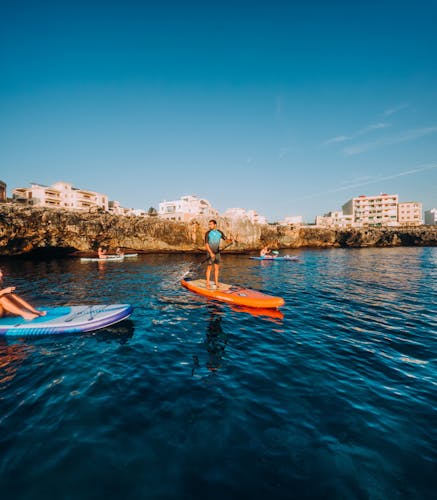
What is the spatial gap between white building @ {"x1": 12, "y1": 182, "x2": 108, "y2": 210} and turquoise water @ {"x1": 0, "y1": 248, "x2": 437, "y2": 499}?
59.5m

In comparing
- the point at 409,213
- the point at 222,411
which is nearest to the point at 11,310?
the point at 222,411

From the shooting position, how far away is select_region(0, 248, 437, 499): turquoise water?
3.51 m

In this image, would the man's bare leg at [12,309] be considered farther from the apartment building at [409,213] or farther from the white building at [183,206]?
the apartment building at [409,213]

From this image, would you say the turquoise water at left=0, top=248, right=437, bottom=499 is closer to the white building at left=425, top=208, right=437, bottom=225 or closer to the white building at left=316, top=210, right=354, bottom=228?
the white building at left=316, top=210, right=354, bottom=228

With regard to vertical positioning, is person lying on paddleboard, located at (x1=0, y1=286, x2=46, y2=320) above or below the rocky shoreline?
below

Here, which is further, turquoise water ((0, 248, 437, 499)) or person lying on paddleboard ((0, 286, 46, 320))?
person lying on paddleboard ((0, 286, 46, 320))

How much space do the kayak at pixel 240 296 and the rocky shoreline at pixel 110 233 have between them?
102 ft

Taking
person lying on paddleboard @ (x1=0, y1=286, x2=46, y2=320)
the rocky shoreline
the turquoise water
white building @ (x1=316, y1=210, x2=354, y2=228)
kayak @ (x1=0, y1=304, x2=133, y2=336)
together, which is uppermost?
white building @ (x1=316, y1=210, x2=354, y2=228)

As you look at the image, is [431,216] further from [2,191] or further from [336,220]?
[2,191]

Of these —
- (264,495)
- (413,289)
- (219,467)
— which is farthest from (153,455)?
(413,289)

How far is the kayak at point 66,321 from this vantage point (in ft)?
27.4

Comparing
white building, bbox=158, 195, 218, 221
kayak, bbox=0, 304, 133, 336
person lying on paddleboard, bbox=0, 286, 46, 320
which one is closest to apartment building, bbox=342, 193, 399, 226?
white building, bbox=158, 195, 218, 221

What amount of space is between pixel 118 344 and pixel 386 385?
7.90 m

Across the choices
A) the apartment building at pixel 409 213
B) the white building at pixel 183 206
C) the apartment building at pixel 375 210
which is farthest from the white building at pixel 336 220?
Answer: the white building at pixel 183 206
